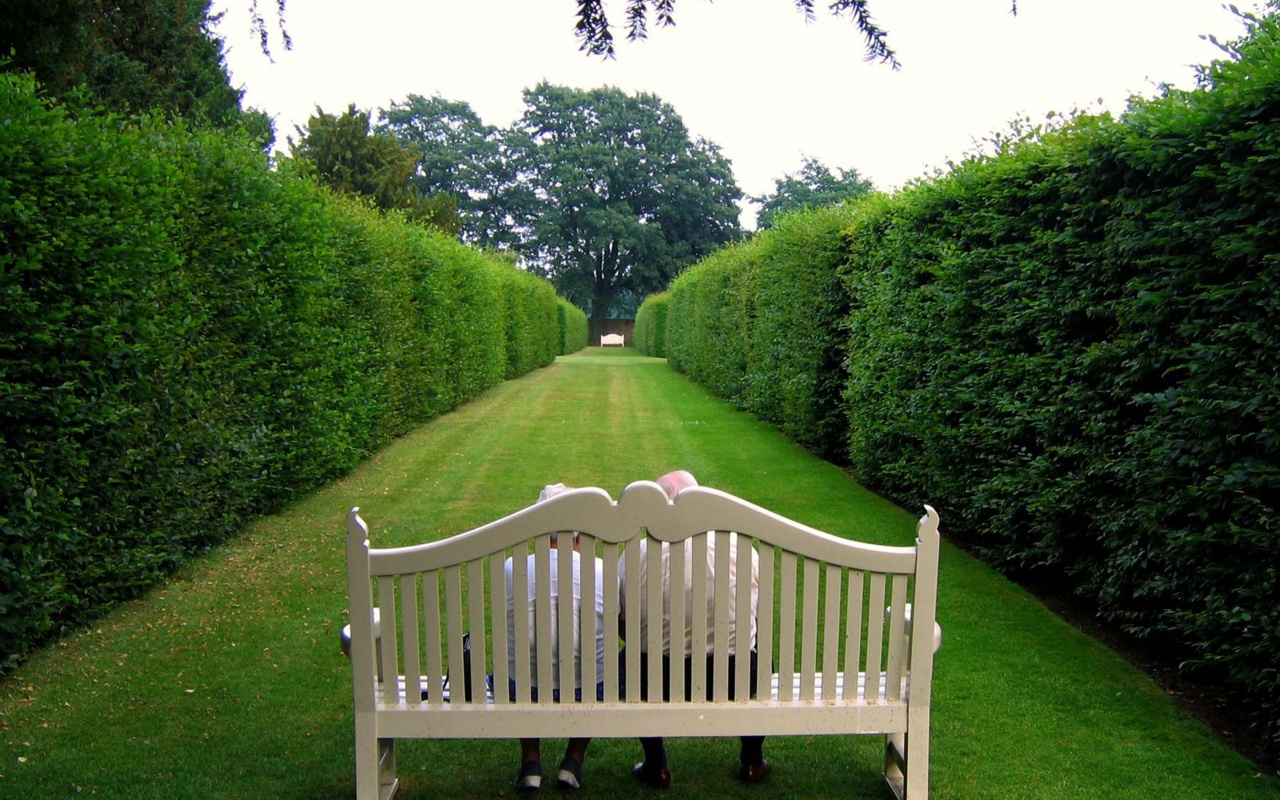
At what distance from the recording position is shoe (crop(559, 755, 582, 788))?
359 cm

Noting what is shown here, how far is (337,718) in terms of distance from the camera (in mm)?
4336

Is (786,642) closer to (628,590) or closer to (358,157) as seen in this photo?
(628,590)

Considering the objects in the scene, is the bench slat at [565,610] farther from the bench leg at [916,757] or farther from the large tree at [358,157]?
the large tree at [358,157]

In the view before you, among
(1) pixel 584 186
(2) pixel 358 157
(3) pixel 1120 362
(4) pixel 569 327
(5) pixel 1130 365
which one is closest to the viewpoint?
(5) pixel 1130 365

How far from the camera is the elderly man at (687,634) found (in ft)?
10.7

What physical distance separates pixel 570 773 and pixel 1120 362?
346 cm

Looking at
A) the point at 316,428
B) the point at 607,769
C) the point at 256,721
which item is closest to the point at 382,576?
the point at 607,769

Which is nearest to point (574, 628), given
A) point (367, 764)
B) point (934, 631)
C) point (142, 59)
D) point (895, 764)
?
point (367, 764)

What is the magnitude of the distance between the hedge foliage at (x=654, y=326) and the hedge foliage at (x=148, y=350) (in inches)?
1121

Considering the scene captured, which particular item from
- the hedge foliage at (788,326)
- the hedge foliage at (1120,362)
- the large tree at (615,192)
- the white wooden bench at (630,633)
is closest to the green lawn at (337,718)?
the hedge foliage at (1120,362)

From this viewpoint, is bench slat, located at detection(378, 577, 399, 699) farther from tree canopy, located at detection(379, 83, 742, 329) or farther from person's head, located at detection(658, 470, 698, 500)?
tree canopy, located at detection(379, 83, 742, 329)

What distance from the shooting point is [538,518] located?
3135 millimetres

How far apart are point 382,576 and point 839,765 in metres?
1.90

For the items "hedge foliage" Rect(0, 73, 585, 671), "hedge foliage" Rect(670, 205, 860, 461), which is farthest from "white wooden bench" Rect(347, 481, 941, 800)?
"hedge foliage" Rect(670, 205, 860, 461)
